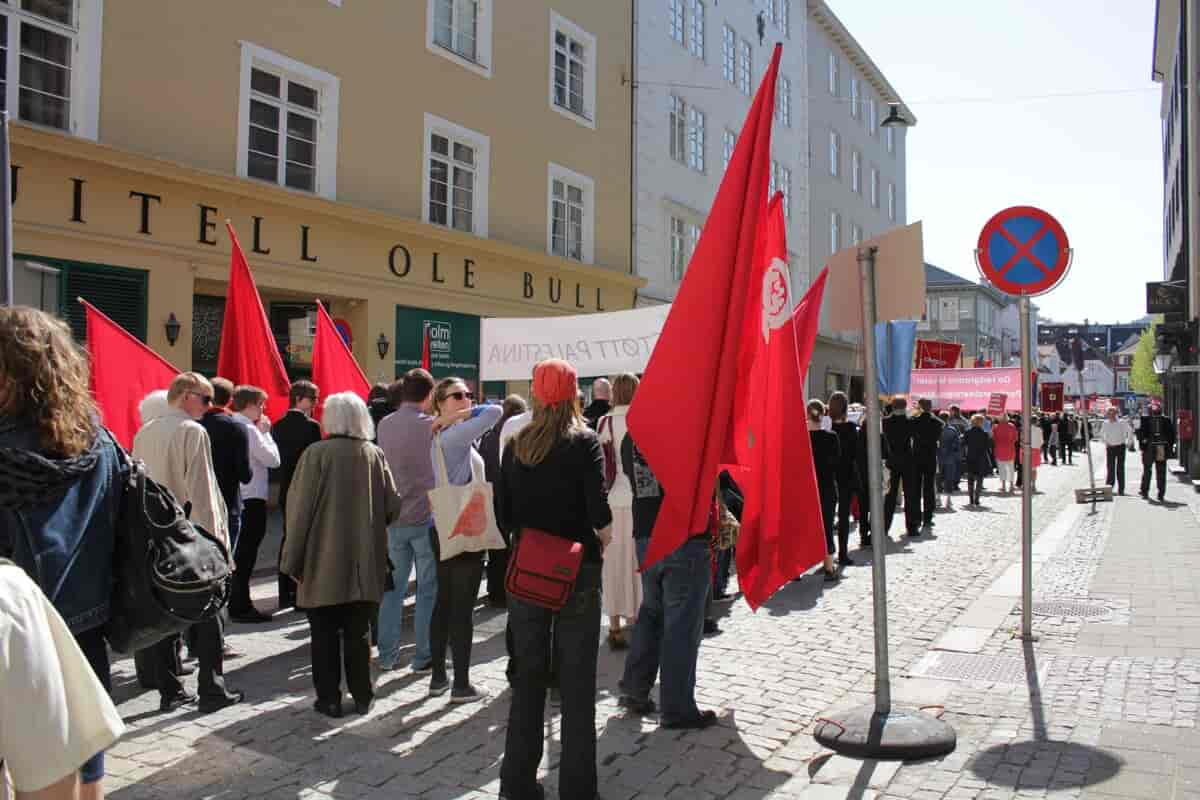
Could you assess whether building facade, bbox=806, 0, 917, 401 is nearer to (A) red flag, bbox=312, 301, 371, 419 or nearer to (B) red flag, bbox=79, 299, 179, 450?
(A) red flag, bbox=312, 301, 371, 419

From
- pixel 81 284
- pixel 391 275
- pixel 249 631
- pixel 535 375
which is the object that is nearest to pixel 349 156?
pixel 391 275

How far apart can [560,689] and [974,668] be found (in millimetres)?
3348

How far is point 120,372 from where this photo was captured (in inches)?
267

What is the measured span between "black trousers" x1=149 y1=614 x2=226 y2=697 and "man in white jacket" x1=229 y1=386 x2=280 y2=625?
75.4 inches

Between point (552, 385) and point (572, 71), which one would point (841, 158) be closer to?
point (572, 71)

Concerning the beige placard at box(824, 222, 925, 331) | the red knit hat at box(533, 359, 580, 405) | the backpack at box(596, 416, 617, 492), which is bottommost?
the backpack at box(596, 416, 617, 492)

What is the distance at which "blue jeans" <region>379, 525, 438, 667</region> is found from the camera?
20.4 feet

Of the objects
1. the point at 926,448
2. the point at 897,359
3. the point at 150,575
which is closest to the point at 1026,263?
the point at 150,575

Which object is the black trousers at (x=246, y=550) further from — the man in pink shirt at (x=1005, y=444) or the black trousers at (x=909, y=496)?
the man in pink shirt at (x=1005, y=444)

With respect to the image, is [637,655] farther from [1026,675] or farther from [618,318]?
[618,318]

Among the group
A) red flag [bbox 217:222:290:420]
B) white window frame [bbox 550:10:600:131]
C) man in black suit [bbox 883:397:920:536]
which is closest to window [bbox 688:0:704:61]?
white window frame [bbox 550:10:600:131]

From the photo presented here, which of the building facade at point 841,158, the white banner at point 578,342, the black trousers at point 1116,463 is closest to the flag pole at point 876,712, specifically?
the white banner at point 578,342

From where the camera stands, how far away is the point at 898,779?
14.0 feet

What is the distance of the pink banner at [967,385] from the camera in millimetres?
18516
